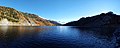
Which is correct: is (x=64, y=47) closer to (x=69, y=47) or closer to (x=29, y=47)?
(x=69, y=47)

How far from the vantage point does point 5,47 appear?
3850 cm

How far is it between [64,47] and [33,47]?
9.54 metres

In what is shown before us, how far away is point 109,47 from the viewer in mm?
42594

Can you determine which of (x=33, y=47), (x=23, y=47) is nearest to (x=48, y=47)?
(x=33, y=47)

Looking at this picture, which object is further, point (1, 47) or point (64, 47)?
point (64, 47)

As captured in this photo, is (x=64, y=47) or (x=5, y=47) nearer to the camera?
(x=5, y=47)

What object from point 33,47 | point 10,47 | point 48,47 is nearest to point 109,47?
point 48,47

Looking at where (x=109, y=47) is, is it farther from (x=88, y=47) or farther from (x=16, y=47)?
(x=16, y=47)

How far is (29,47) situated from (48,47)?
572 centimetres

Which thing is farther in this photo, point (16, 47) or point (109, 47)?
point (109, 47)

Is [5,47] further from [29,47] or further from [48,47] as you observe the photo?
[48,47]

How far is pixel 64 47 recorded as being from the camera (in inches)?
1624

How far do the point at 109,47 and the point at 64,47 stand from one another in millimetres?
14671

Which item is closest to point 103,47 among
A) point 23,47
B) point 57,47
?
point 57,47
